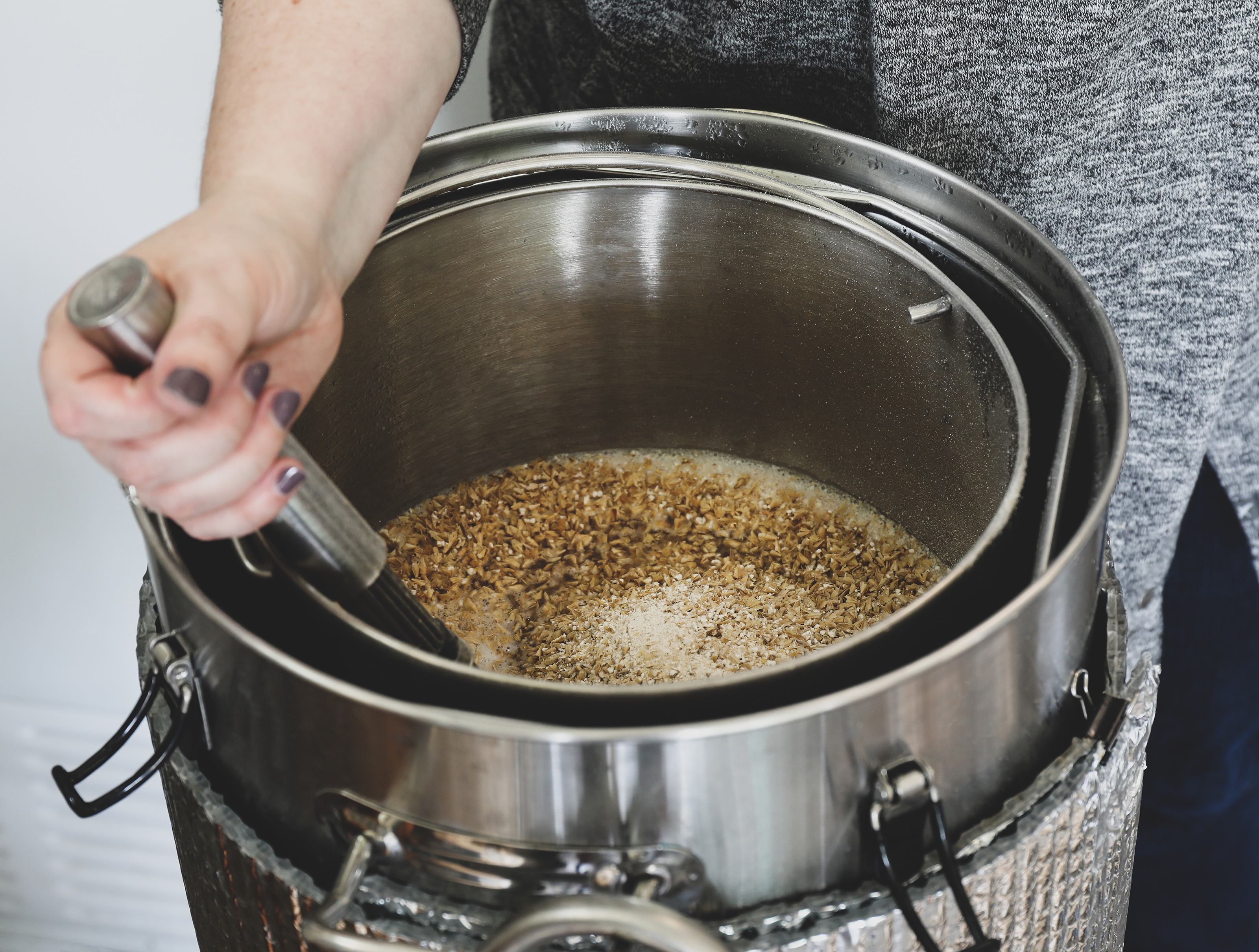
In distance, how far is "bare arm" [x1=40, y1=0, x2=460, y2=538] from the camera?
399mm

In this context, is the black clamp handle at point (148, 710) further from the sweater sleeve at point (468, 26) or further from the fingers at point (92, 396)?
the sweater sleeve at point (468, 26)

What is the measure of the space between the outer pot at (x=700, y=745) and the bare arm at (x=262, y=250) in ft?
0.23

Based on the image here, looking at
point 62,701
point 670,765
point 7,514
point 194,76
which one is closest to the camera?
point 670,765

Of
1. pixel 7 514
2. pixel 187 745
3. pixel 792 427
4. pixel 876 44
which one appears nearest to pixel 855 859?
pixel 187 745

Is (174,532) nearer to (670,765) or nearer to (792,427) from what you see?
(670,765)

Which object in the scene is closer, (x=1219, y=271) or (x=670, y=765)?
(x=670, y=765)

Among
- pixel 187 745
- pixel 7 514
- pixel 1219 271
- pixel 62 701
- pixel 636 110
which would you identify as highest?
pixel 636 110

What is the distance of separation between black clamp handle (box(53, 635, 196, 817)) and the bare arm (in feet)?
0.26

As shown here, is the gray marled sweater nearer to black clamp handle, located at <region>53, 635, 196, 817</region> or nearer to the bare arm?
the bare arm

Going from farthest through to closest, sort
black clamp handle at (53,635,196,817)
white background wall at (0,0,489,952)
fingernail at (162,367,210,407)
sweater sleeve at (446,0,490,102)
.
Answer: white background wall at (0,0,489,952)
sweater sleeve at (446,0,490,102)
black clamp handle at (53,635,196,817)
fingernail at (162,367,210,407)

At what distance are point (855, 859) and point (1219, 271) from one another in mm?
552

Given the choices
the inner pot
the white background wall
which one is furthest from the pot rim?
the white background wall

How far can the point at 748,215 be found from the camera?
761 mm

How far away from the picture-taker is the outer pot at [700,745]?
42cm
